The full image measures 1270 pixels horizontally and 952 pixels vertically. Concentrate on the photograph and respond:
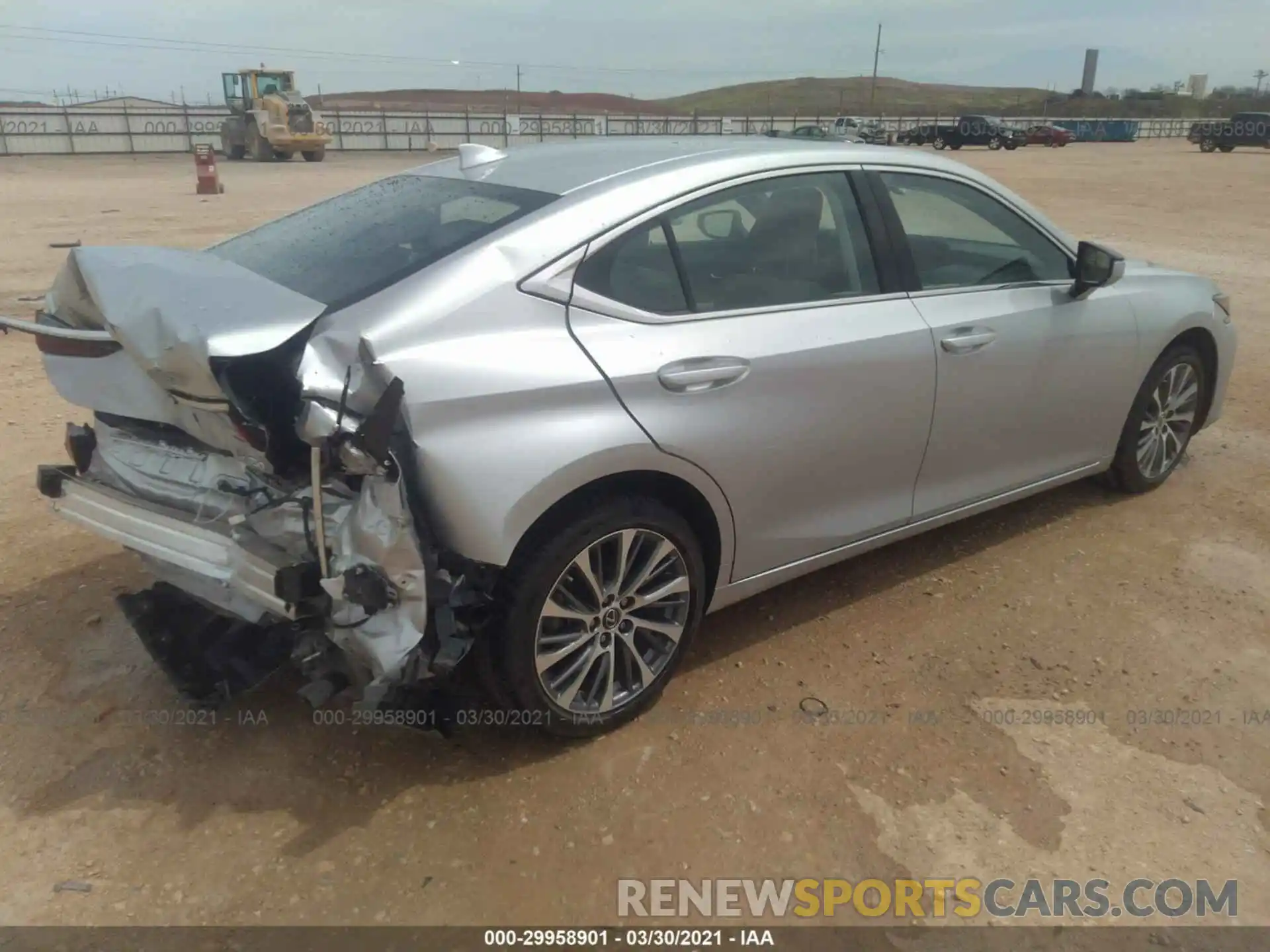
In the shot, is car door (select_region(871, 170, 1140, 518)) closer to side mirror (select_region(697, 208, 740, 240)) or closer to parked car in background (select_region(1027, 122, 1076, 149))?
side mirror (select_region(697, 208, 740, 240))

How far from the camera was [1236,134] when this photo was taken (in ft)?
149

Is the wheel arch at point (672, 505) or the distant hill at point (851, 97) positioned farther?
the distant hill at point (851, 97)

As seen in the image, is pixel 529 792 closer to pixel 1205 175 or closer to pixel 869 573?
pixel 869 573

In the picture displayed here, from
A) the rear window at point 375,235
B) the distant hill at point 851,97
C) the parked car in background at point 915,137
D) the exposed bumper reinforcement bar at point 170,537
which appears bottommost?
the exposed bumper reinforcement bar at point 170,537

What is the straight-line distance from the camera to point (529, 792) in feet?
9.35

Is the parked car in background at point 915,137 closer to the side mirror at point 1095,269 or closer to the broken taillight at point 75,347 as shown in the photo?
the side mirror at point 1095,269

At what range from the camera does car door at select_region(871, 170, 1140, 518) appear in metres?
3.65

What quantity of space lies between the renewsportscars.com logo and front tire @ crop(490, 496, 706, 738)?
0.61m

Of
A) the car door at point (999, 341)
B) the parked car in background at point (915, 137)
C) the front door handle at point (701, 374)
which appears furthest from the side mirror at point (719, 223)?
the parked car in background at point (915, 137)

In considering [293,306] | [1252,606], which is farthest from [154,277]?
[1252,606]

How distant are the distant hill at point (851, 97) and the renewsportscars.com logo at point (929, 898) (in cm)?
10616

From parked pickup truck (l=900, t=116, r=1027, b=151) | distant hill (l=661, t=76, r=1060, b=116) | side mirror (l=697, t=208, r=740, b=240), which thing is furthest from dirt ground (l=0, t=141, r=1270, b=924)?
distant hill (l=661, t=76, r=1060, b=116)

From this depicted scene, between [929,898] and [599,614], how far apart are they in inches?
46.1

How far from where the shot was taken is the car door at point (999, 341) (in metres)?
3.65
